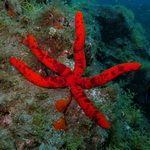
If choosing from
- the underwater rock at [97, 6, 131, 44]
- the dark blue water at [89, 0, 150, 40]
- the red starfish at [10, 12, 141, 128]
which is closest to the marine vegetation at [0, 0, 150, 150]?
the red starfish at [10, 12, 141, 128]

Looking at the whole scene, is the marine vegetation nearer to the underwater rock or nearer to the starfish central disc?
the starfish central disc

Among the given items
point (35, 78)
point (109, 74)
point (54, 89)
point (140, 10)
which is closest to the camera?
point (109, 74)

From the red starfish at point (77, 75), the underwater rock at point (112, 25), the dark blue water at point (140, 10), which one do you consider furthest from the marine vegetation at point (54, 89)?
the dark blue water at point (140, 10)

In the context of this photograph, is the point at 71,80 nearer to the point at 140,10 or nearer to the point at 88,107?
the point at 88,107

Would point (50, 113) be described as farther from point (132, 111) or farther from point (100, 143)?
point (132, 111)

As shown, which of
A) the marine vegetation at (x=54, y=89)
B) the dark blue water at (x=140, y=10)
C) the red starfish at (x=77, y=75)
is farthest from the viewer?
the dark blue water at (x=140, y=10)

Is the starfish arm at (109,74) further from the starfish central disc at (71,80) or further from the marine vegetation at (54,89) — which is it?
the starfish central disc at (71,80)

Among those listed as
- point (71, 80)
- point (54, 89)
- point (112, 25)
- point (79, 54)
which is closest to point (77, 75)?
point (71, 80)

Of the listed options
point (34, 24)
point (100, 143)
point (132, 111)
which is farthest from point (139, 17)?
point (100, 143)
